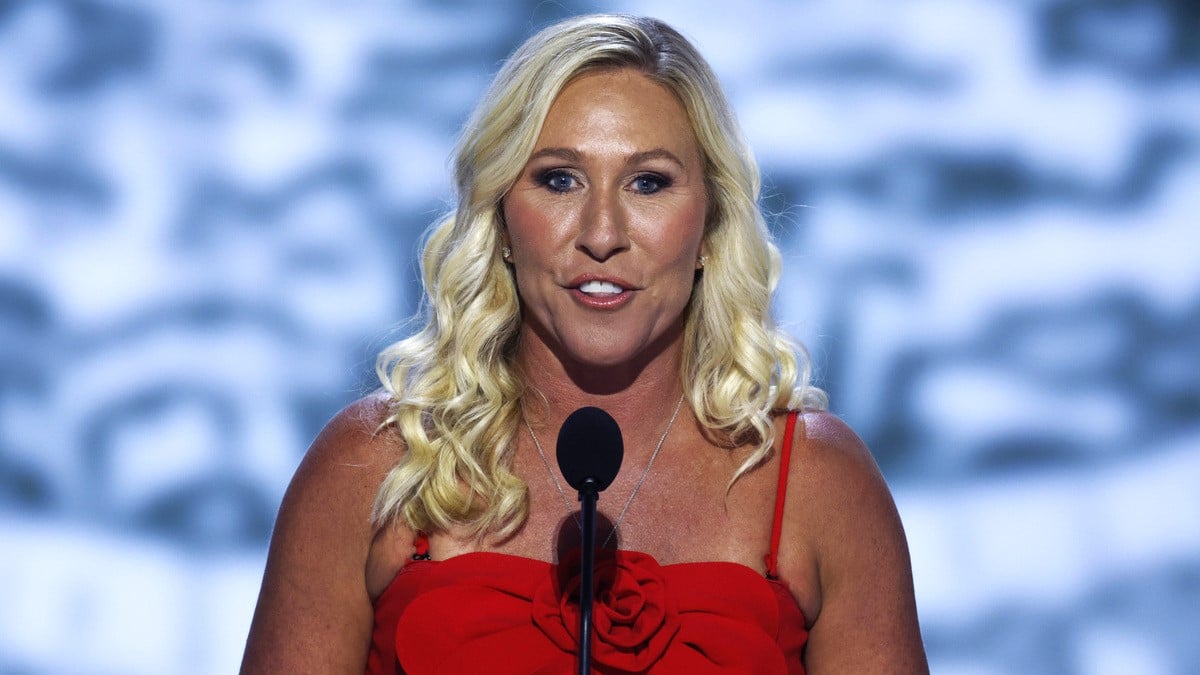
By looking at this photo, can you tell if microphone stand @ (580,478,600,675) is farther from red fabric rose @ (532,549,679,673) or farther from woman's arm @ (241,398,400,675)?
woman's arm @ (241,398,400,675)

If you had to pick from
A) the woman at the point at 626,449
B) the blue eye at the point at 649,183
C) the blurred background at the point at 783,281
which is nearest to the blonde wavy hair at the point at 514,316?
the woman at the point at 626,449

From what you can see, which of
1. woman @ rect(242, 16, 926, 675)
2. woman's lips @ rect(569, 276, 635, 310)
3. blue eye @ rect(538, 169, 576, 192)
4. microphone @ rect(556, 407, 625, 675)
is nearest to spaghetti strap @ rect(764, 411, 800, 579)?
woman @ rect(242, 16, 926, 675)

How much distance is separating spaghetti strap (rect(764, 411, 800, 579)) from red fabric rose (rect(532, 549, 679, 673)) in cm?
16

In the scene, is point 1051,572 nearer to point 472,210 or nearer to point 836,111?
point 836,111

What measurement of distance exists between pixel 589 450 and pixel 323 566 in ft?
2.23

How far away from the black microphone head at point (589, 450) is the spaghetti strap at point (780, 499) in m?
0.59

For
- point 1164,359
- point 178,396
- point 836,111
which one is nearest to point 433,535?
point 178,396

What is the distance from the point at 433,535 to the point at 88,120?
4.15 ft

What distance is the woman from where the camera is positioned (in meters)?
2.30

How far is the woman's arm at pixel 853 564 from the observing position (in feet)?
7.72

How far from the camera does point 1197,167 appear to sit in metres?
3.18

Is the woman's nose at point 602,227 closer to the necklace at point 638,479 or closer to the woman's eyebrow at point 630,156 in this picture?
the woman's eyebrow at point 630,156

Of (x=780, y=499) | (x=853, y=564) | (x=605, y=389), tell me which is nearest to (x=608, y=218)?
(x=605, y=389)

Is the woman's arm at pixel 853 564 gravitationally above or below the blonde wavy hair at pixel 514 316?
below
